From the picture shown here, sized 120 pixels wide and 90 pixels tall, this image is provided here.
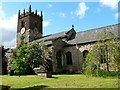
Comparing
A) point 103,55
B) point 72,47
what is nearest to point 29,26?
point 72,47

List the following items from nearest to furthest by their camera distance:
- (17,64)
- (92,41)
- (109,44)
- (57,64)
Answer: (109,44)
(17,64)
(92,41)
(57,64)

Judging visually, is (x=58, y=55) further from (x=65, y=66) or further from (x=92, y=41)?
(x=92, y=41)

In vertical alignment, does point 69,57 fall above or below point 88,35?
below

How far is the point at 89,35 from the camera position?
3378 cm

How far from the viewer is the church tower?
4646 cm

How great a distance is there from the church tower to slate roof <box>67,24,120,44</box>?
13.7 meters

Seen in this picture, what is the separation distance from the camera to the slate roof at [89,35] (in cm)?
3189

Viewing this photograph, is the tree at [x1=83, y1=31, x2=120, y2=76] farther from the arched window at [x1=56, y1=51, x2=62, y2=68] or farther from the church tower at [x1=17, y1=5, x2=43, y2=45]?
the church tower at [x1=17, y1=5, x2=43, y2=45]

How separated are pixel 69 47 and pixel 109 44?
65.5ft

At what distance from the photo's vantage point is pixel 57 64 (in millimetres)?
33562

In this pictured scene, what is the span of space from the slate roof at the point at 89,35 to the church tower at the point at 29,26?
13.7 meters

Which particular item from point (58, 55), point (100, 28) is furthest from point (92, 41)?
point (58, 55)

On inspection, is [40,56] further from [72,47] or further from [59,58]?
[72,47]

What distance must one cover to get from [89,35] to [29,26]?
18021mm
